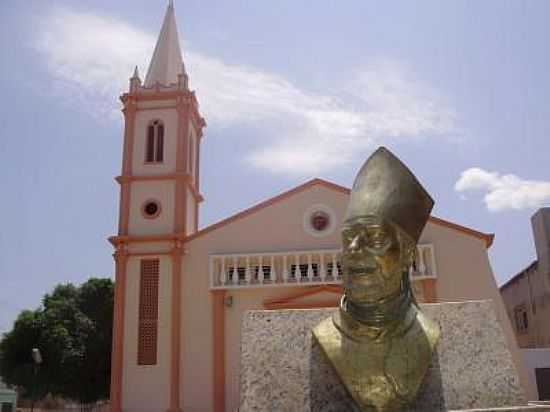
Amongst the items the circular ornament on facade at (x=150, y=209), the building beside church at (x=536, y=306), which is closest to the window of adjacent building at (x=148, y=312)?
the circular ornament on facade at (x=150, y=209)

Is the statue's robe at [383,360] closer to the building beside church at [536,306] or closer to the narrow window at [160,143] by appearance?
the building beside church at [536,306]

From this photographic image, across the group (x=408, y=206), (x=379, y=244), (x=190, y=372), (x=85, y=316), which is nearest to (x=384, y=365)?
(x=379, y=244)

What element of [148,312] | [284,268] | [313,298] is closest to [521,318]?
[313,298]

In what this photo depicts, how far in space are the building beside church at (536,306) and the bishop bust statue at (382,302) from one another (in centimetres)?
1940

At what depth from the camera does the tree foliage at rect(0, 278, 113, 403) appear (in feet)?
98.5

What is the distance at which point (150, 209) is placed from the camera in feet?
80.0

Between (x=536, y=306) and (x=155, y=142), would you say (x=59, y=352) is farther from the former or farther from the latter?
(x=536, y=306)

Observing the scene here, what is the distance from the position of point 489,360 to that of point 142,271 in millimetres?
19476

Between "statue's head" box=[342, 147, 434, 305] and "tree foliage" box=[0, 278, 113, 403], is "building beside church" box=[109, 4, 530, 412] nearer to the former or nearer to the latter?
"tree foliage" box=[0, 278, 113, 403]

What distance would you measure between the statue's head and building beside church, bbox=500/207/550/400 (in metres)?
19.5

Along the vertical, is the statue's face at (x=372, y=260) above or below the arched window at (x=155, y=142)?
below

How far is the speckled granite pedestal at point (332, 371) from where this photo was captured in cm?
460

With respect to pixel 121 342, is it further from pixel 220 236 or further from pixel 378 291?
pixel 378 291

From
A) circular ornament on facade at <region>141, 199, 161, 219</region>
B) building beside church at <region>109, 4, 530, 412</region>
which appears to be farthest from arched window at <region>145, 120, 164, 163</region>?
circular ornament on facade at <region>141, 199, 161, 219</region>
